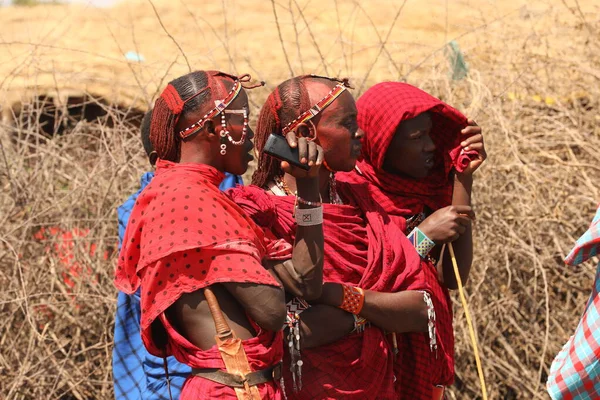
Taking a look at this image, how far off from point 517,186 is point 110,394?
239cm

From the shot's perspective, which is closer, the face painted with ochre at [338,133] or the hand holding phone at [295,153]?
the hand holding phone at [295,153]

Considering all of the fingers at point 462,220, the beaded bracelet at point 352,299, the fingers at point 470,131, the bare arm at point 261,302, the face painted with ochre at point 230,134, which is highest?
the face painted with ochre at point 230,134

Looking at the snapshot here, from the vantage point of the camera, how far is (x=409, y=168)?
305 cm

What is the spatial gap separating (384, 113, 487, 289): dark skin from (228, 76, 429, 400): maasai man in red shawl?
172mm

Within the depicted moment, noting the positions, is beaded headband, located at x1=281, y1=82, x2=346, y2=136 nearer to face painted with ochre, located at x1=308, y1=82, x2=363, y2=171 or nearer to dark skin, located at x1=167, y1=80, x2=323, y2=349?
face painted with ochre, located at x1=308, y1=82, x2=363, y2=171

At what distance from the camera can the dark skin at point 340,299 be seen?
2.62 metres

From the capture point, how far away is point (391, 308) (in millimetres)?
2738

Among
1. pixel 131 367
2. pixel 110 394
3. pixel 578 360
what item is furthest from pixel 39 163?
pixel 578 360

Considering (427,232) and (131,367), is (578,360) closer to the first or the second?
(427,232)

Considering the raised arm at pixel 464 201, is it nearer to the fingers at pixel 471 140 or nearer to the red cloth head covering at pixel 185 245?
the fingers at pixel 471 140

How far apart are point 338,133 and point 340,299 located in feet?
1.66

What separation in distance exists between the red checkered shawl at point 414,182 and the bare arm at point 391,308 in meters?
0.16

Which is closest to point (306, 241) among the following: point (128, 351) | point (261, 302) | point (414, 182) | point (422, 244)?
point (261, 302)

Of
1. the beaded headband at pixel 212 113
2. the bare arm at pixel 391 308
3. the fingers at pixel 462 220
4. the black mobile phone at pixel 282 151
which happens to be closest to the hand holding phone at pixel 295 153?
the black mobile phone at pixel 282 151
